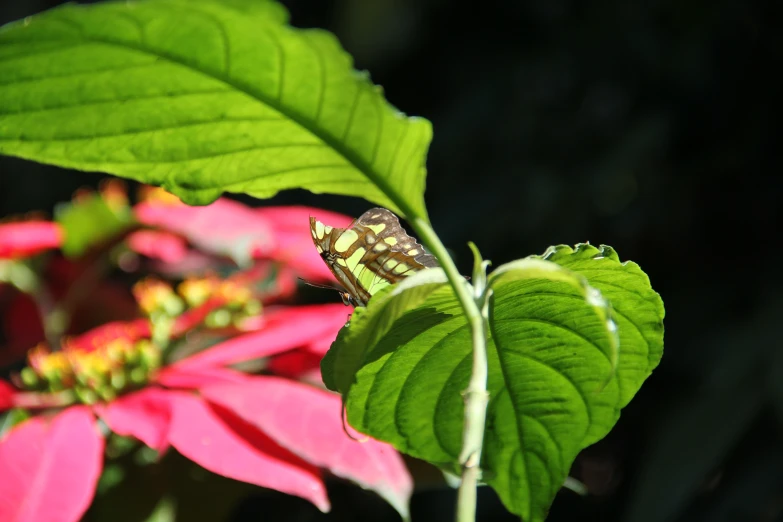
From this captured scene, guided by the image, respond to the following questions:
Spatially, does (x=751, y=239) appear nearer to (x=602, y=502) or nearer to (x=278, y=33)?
(x=602, y=502)

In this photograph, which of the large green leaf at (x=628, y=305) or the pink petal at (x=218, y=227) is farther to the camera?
the pink petal at (x=218, y=227)

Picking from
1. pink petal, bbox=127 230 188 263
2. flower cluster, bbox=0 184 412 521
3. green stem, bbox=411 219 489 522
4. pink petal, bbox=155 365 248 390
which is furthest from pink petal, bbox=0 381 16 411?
green stem, bbox=411 219 489 522

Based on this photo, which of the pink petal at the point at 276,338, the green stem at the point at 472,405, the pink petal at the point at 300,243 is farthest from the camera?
the pink petal at the point at 300,243

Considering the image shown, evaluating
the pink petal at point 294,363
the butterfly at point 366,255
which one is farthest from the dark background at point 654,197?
the butterfly at point 366,255

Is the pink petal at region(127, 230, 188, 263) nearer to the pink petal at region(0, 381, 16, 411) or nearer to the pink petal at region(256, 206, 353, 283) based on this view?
the pink petal at region(256, 206, 353, 283)

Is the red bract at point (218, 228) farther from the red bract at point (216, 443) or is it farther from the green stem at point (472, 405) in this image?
the green stem at point (472, 405)

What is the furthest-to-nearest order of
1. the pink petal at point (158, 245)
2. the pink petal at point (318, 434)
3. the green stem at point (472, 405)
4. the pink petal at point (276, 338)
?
the pink petal at point (158, 245), the pink petal at point (276, 338), the pink petal at point (318, 434), the green stem at point (472, 405)

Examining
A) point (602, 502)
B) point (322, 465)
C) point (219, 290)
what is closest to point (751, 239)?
point (602, 502)
